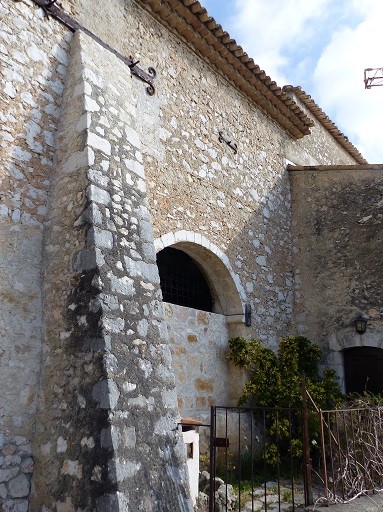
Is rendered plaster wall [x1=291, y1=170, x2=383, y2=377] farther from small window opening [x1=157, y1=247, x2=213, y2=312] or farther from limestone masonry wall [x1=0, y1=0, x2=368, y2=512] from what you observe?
small window opening [x1=157, y1=247, x2=213, y2=312]

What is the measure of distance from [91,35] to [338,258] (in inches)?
198

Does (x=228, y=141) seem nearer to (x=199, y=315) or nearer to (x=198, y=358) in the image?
(x=199, y=315)

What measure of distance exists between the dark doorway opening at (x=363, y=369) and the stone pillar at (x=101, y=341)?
479cm

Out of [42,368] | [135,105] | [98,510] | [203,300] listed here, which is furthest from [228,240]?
[98,510]

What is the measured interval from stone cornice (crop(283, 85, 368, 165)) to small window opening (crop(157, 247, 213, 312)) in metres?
5.44

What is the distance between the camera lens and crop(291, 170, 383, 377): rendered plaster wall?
7.44 meters

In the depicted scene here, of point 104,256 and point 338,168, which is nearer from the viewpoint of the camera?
point 104,256

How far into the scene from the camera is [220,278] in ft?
21.9

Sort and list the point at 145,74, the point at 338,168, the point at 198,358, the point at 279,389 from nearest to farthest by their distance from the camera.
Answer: the point at 145,74 < the point at 198,358 < the point at 279,389 < the point at 338,168

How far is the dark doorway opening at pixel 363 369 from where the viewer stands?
293 inches

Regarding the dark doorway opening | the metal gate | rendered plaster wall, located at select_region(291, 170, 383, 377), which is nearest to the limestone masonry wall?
the metal gate

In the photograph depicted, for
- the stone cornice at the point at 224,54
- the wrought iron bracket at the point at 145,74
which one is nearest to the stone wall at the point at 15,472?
the wrought iron bracket at the point at 145,74

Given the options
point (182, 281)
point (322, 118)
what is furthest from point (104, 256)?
point (322, 118)

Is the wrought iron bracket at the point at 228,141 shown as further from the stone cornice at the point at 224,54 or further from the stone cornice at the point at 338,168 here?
the stone cornice at the point at 338,168
